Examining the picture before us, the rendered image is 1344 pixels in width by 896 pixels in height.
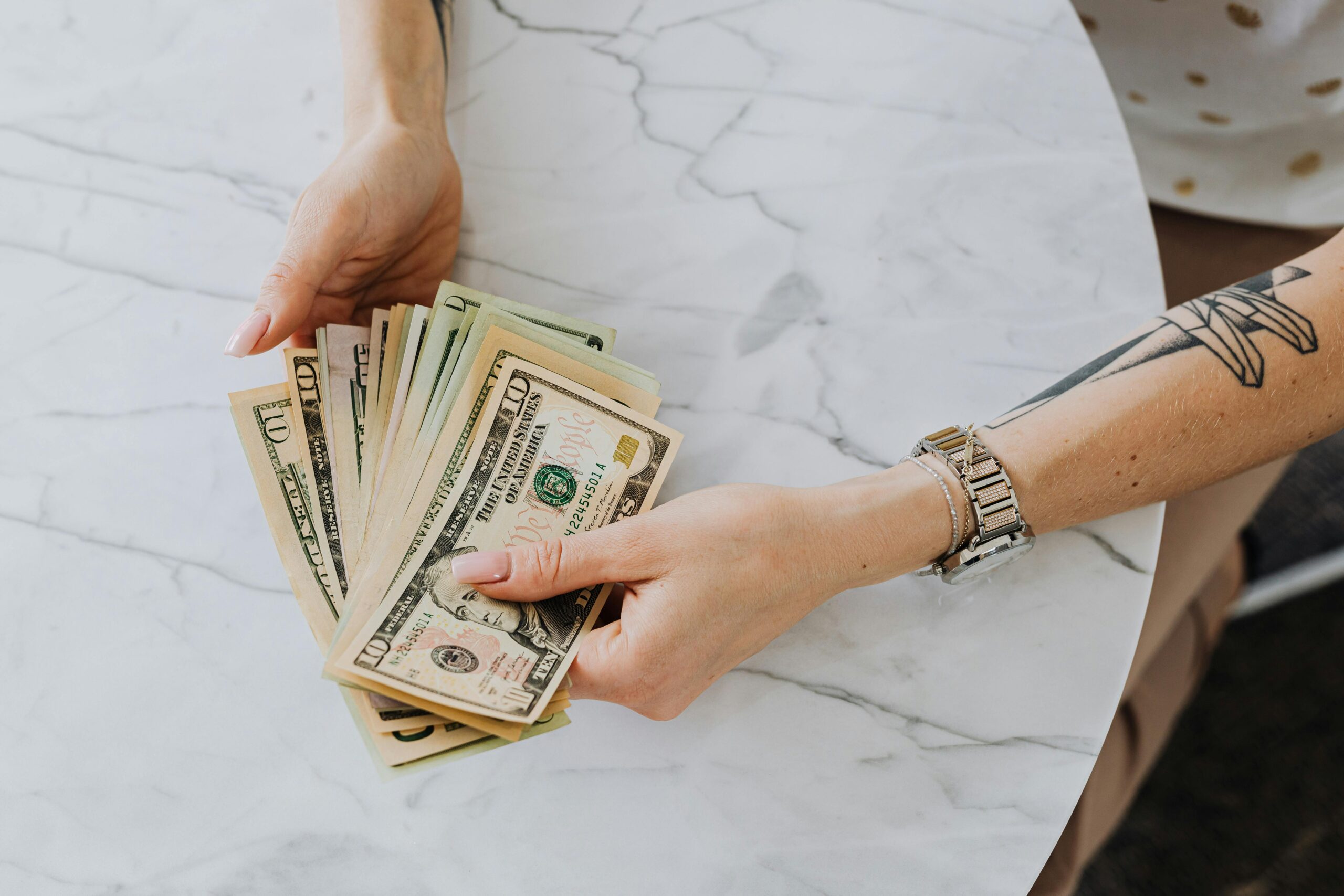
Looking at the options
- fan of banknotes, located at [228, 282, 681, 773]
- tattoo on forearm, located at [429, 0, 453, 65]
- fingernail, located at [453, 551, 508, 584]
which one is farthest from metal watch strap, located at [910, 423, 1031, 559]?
tattoo on forearm, located at [429, 0, 453, 65]

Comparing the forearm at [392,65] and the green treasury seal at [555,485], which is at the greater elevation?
the forearm at [392,65]

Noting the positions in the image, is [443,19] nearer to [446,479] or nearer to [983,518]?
[446,479]

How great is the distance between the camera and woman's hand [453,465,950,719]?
2.38ft

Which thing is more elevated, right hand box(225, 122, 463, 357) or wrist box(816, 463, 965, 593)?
right hand box(225, 122, 463, 357)

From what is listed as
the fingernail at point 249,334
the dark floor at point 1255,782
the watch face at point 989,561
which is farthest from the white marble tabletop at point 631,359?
the dark floor at point 1255,782

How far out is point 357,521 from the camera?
80 centimetres

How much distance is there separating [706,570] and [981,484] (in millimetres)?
292

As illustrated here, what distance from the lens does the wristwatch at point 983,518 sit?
804mm

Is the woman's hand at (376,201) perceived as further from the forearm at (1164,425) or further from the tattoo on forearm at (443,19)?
the forearm at (1164,425)

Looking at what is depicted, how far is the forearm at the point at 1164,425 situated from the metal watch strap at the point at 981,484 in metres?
0.01

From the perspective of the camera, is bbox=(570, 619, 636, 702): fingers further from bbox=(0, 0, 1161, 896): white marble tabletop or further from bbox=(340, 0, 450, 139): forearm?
bbox=(340, 0, 450, 139): forearm

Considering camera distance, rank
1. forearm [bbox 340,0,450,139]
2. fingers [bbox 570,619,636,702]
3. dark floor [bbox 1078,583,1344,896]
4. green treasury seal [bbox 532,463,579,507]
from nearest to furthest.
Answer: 1. fingers [bbox 570,619,636,702]
2. green treasury seal [bbox 532,463,579,507]
3. forearm [bbox 340,0,450,139]
4. dark floor [bbox 1078,583,1344,896]

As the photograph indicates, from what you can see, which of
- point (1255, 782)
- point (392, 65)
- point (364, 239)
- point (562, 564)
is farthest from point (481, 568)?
point (1255, 782)

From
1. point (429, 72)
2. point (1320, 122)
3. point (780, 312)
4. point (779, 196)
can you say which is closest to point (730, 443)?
point (780, 312)
